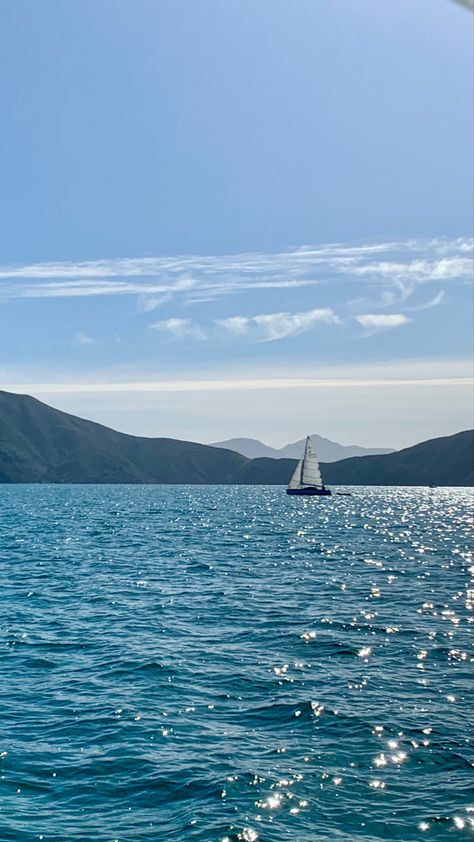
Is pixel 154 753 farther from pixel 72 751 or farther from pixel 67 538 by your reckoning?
pixel 67 538

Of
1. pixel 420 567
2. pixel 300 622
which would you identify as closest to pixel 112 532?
pixel 420 567

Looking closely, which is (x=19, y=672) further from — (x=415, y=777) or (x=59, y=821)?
(x=415, y=777)

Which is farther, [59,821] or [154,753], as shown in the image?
[154,753]

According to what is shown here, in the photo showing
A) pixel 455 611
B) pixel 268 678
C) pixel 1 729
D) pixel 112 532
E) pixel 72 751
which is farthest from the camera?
pixel 112 532

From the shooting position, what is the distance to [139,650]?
2695cm

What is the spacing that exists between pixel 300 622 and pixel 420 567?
25.3 metres

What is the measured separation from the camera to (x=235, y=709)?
67.5ft

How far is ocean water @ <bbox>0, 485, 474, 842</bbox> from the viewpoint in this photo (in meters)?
14.4

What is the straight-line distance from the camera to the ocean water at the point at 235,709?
14367mm

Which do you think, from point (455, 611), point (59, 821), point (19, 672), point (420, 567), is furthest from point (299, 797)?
point (420, 567)

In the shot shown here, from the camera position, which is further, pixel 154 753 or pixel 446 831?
pixel 154 753

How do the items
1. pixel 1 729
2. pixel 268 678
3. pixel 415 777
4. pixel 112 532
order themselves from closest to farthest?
1. pixel 415 777
2. pixel 1 729
3. pixel 268 678
4. pixel 112 532

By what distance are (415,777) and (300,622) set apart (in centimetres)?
1642

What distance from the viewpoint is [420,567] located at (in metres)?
54.8
